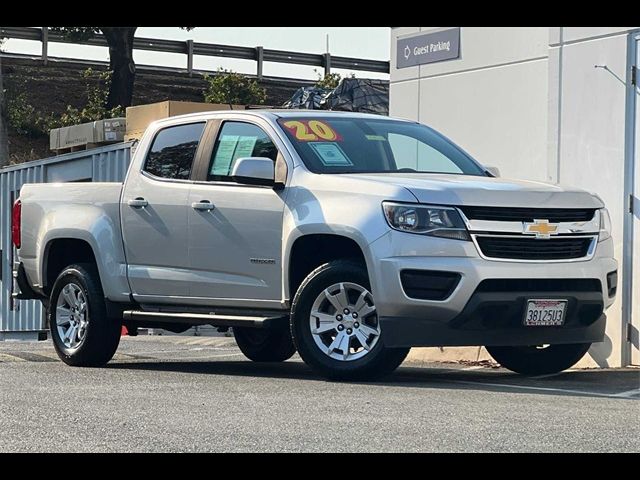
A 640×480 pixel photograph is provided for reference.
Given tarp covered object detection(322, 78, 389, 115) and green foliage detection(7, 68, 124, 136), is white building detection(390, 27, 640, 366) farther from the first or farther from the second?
green foliage detection(7, 68, 124, 136)

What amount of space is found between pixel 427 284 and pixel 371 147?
65.8 inches

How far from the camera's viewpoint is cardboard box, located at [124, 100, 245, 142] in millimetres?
17703

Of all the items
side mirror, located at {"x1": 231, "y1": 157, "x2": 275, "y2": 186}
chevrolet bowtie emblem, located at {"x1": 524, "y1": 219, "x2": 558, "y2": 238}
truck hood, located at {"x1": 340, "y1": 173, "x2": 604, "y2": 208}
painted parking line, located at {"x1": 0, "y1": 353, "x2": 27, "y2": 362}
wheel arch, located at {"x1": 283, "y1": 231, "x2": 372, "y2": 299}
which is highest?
side mirror, located at {"x1": 231, "y1": 157, "x2": 275, "y2": 186}

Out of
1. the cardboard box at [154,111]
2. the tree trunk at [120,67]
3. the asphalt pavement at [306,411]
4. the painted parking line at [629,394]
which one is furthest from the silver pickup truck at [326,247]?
the tree trunk at [120,67]

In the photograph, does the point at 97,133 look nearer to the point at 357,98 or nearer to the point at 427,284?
the point at 357,98

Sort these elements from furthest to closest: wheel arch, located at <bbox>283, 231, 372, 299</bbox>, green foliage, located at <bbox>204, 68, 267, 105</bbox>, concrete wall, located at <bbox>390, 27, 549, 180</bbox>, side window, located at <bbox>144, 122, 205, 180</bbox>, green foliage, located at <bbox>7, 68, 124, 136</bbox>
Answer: green foliage, located at <bbox>7, 68, 124, 136</bbox> < green foliage, located at <bbox>204, 68, 267, 105</bbox> < concrete wall, located at <bbox>390, 27, 549, 180</bbox> < side window, located at <bbox>144, 122, 205, 180</bbox> < wheel arch, located at <bbox>283, 231, 372, 299</bbox>

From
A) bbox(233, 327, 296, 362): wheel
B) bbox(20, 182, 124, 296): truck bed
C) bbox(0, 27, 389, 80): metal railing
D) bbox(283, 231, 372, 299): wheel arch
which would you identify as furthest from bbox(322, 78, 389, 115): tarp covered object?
bbox(0, 27, 389, 80): metal railing

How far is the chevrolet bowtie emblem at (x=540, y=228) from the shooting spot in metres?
9.48

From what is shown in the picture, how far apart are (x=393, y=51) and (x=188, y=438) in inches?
329

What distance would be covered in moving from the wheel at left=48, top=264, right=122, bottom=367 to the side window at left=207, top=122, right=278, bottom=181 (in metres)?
1.48

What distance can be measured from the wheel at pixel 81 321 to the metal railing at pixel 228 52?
109 feet

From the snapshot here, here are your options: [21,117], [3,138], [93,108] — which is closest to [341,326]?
A: [3,138]

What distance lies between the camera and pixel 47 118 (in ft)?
137

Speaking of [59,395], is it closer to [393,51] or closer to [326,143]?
[326,143]
